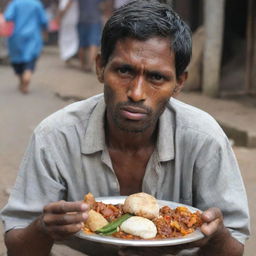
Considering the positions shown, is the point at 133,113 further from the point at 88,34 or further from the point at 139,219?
the point at 88,34

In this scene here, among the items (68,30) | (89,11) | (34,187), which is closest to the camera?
(34,187)

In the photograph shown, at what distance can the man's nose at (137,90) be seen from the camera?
2.38 metres

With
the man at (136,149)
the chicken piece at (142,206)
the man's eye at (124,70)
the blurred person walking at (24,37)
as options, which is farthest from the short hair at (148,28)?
the blurred person walking at (24,37)

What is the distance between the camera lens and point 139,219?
2295 millimetres

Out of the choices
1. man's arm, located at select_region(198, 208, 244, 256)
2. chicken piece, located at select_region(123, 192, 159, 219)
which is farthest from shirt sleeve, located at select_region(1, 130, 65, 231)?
man's arm, located at select_region(198, 208, 244, 256)

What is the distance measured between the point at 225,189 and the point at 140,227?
1.79 ft

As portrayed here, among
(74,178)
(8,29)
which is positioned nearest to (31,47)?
(8,29)

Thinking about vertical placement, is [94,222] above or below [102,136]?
below

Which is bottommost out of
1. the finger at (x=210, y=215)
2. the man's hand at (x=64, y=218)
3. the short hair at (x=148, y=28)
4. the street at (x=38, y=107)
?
the street at (x=38, y=107)

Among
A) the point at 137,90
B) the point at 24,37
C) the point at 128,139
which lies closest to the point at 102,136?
the point at 128,139

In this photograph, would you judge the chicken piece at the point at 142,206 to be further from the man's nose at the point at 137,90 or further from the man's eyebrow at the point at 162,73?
the man's eyebrow at the point at 162,73

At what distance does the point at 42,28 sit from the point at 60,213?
8601mm

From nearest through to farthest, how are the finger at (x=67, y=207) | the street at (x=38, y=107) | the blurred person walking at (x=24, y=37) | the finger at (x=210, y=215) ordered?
1. the finger at (x=67, y=207)
2. the finger at (x=210, y=215)
3. the street at (x=38, y=107)
4. the blurred person walking at (x=24, y=37)

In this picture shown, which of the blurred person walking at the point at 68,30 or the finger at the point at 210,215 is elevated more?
the finger at the point at 210,215
